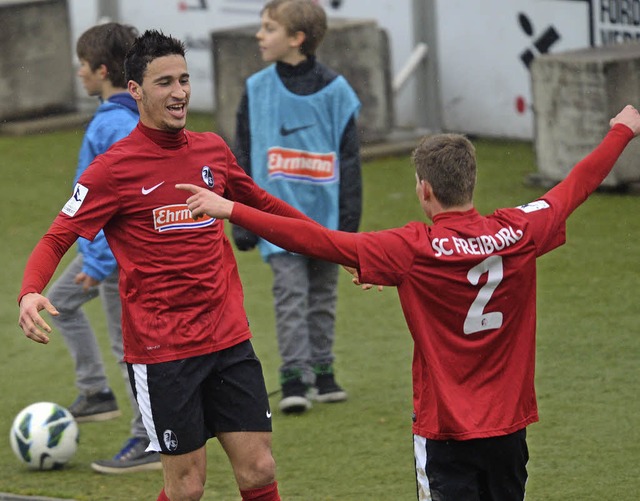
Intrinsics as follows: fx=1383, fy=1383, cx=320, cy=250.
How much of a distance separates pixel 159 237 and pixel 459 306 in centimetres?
122

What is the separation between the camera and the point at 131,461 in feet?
21.6

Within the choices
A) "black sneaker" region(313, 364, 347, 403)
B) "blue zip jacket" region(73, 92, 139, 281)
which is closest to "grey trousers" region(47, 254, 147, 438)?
"blue zip jacket" region(73, 92, 139, 281)

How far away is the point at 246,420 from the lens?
16.6 feet

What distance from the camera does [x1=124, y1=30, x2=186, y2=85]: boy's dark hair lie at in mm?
5031

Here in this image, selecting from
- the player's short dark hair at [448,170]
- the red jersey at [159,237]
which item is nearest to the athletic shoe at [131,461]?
the red jersey at [159,237]

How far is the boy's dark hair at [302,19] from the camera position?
23.9 ft

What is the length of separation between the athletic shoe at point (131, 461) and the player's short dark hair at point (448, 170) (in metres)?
2.68

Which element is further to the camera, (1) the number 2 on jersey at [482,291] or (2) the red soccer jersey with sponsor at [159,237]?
(2) the red soccer jersey with sponsor at [159,237]

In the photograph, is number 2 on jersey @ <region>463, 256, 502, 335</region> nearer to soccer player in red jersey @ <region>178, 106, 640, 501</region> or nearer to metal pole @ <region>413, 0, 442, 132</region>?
soccer player in red jersey @ <region>178, 106, 640, 501</region>

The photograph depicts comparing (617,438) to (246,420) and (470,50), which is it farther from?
(470,50)

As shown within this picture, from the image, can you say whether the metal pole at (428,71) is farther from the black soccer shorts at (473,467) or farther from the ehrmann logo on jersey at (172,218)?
the black soccer shorts at (473,467)

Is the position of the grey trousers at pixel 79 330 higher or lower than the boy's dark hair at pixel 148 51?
lower

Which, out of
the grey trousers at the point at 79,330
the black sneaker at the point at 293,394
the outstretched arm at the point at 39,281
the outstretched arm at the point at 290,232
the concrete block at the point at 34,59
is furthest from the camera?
the concrete block at the point at 34,59

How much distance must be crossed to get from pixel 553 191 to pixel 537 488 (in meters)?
1.85
